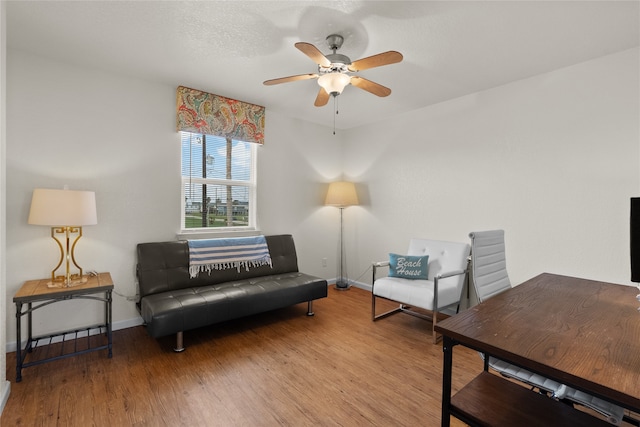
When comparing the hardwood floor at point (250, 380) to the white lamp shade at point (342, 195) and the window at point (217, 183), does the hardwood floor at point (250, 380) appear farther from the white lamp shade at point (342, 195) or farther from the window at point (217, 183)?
the white lamp shade at point (342, 195)

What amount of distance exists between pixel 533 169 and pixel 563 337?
2.26m

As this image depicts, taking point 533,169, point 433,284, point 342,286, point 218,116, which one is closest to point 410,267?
point 433,284

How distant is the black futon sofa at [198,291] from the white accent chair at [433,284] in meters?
0.77

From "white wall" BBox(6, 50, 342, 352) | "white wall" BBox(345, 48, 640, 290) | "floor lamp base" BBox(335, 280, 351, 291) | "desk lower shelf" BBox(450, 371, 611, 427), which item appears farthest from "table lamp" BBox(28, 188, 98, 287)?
"white wall" BBox(345, 48, 640, 290)

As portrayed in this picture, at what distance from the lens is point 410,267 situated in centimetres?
331

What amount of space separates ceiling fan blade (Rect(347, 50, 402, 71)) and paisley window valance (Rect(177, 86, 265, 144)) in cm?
189

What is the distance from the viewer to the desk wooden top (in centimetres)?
213

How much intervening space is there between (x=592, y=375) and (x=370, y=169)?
3.70 m

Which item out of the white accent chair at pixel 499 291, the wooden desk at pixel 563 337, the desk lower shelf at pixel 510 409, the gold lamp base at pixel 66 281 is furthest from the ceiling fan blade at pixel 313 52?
the gold lamp base at pixel 66 281

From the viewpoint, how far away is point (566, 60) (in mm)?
2537

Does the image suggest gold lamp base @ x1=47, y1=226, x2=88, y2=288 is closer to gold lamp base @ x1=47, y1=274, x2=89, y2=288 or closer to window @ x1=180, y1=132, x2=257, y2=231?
gold lamp base @ x1=47, y1=274, x2=89, y2=288

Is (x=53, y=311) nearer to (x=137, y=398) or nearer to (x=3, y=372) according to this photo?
(x=3, y=372)

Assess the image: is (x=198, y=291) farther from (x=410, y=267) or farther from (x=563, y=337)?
(x=563, y=337)

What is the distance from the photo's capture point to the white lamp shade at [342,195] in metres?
4.30
